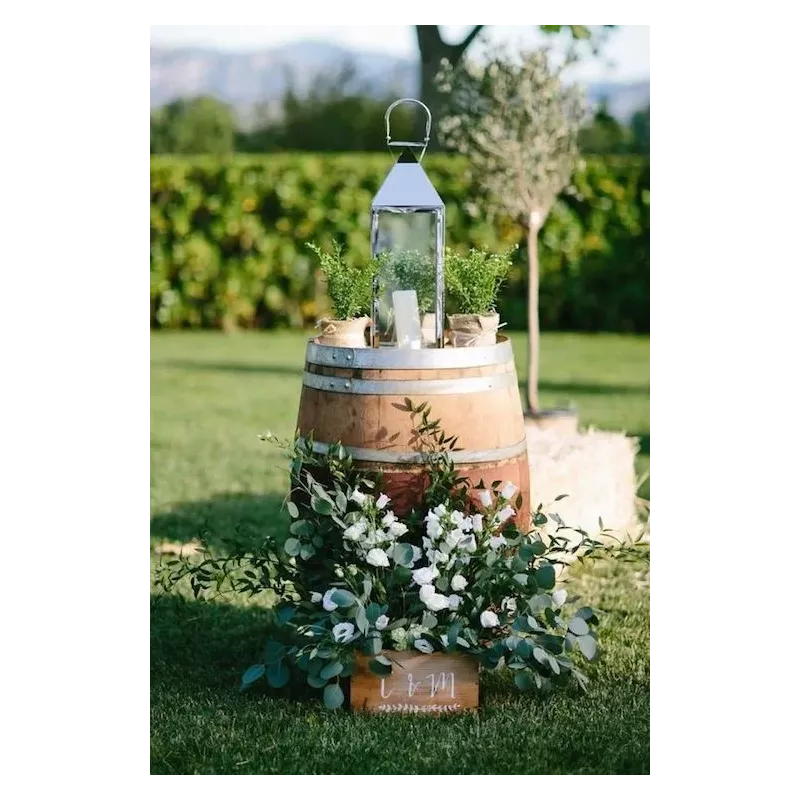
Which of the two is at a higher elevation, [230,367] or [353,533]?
[230,367]

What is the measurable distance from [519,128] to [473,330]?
270cm

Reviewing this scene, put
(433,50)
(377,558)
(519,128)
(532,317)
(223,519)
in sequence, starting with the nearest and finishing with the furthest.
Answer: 1. (377,558)
2. (223,519)
3. (519,128)
4. (532,317)
5. (433,50)

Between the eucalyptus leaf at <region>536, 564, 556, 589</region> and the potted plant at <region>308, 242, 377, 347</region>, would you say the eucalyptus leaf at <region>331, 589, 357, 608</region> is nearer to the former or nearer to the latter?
the eucalyptus leaf at <region>536, 564, 556, 589</region>

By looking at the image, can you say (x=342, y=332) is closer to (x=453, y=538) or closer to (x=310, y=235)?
(x=453, y=538)

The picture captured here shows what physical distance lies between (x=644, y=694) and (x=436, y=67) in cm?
418

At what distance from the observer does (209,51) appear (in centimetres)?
2097

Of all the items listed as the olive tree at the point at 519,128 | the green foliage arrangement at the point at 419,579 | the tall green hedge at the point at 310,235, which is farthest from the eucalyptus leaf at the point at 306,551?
the tall green hedge at the point at 310,235

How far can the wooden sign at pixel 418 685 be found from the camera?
3.25 meters

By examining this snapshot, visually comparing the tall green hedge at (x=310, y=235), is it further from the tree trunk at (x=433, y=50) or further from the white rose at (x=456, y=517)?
the white rose at (x=456, y=517)

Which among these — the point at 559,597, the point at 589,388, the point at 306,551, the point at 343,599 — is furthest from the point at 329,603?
the point at 589,388

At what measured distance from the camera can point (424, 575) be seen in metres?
3.17
